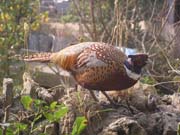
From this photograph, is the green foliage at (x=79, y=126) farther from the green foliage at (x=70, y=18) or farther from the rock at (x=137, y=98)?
the green foliage at (x=70, y=18)

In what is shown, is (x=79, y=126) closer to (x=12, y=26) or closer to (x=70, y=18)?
(x=12, y=26)

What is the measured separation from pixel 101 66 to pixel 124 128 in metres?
0.27

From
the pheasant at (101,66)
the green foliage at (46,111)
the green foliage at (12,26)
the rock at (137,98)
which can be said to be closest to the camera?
the green foliage at (46,111)

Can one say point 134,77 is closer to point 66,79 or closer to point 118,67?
point 118,67

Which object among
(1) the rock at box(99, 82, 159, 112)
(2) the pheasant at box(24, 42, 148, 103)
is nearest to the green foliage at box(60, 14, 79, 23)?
(1) the rock at box(99, 82, 159, 112)

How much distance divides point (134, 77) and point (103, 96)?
0.27m

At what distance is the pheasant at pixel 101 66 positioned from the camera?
1.68 m

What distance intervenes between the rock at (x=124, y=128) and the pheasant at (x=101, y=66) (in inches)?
6.3

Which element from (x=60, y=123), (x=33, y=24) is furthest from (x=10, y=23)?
(x=60, y=123)

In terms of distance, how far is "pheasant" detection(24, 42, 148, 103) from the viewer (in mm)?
1678

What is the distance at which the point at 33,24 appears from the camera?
3.89 metres

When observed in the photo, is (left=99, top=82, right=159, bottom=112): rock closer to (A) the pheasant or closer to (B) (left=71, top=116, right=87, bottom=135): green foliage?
(A) the pheasant

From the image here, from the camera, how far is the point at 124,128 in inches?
62.6

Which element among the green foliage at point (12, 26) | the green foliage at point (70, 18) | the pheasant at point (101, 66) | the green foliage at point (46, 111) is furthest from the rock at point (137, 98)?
the green foliage at point (70, 18)
